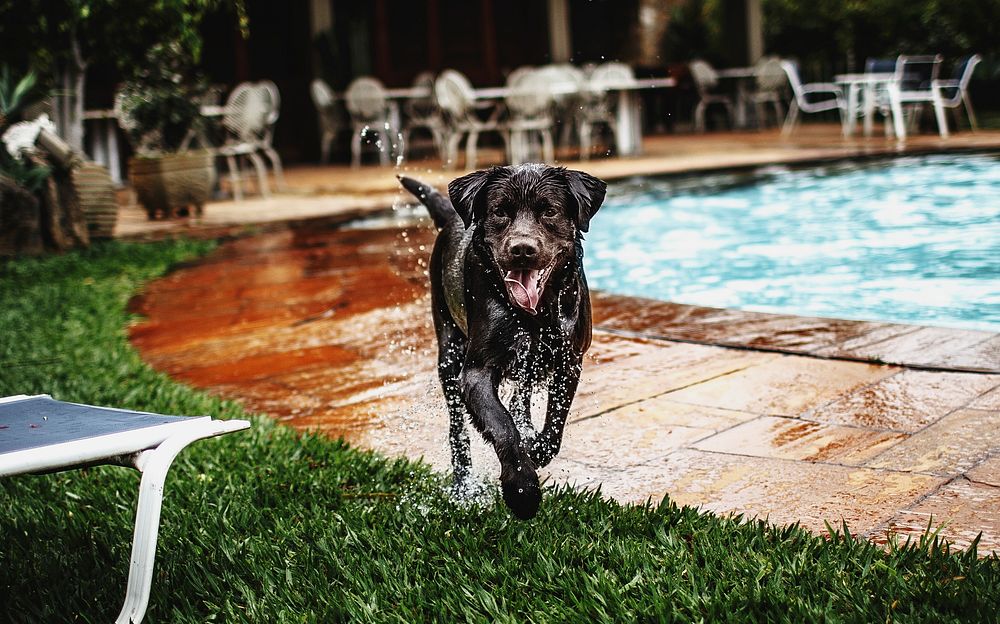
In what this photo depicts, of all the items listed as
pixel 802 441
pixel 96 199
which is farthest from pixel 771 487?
pixel 96 199

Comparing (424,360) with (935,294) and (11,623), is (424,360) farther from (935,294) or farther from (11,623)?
(935,294)

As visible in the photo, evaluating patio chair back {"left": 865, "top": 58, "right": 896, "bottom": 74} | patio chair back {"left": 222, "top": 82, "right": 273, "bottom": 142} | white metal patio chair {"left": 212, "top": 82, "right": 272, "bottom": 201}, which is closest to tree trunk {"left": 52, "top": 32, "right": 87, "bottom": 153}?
white metal patio chair {"left": 212, "top": 82, "right": 272, "bottom": 201}

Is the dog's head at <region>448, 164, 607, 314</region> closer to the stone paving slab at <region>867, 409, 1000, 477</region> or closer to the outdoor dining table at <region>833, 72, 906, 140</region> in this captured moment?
the stone paving slab at <region>867, 409, 1000, 477</region>

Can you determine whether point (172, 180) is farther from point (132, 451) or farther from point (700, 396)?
point (132, 451)

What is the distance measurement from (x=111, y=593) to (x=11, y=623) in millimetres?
225

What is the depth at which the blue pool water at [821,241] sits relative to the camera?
6.82 m

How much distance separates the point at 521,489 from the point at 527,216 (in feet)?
2.14

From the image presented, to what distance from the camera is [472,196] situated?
2.67 meters

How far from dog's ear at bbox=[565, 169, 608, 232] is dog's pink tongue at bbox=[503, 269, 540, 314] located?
0.21 meters

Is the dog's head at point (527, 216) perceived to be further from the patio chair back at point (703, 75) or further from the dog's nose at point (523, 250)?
the patio chair back at point (703, 75)

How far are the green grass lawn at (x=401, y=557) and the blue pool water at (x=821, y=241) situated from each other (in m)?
3.93

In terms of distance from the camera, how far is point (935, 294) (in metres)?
6.83

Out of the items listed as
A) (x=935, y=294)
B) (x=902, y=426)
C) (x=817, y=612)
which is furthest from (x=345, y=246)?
(x=817, y=612)

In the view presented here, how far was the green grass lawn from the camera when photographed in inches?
87.5
